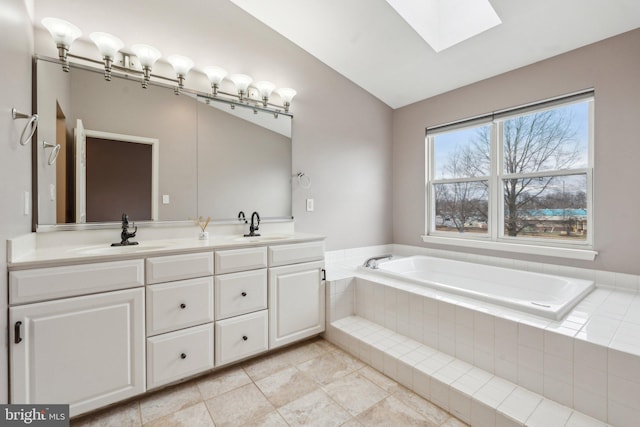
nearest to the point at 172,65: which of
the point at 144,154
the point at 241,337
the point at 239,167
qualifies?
the point at 144,154

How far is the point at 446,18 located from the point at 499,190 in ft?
5.54

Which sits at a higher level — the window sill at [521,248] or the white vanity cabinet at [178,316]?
the window sill at [521,248]

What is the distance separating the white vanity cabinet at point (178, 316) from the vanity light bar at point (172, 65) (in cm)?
133

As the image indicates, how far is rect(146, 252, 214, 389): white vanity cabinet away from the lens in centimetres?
165

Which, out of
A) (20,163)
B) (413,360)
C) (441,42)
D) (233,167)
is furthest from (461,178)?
(20,163)

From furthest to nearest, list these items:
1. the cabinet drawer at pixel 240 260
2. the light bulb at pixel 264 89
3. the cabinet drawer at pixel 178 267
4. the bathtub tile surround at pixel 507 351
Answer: the light bulb at pixel 264 89
the cabinet drawer at pixel 240 260
the cabinet drawer at pixel 178 267
the bathtub tile surround at pixel 507 351

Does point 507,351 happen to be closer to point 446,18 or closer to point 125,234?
point 125,234

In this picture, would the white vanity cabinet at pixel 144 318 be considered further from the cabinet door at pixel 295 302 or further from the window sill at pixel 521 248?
the window sill at pixel 521 248

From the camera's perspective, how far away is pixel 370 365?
204 cm

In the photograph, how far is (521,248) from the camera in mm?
2668

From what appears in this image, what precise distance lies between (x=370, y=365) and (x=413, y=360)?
0.35 m

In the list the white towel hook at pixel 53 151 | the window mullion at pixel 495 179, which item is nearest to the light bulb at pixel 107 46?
the white towel hook at pixel 53 151

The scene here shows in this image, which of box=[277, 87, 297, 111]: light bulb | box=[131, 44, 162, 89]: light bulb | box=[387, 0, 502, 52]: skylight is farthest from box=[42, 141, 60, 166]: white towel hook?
box=[387, 0, 502, 52]: skylight

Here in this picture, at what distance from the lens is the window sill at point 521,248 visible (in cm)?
234
